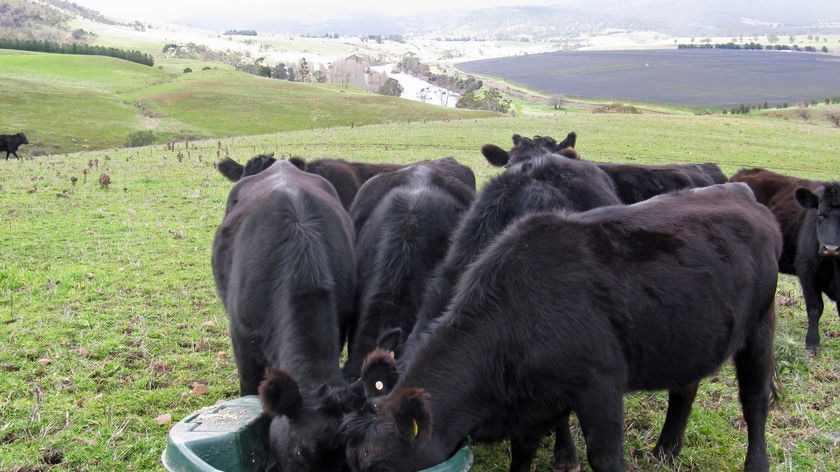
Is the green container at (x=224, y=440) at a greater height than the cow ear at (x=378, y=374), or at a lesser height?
lesser

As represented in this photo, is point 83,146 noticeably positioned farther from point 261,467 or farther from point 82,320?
point 261,467

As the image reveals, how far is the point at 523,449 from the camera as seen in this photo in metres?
4.80

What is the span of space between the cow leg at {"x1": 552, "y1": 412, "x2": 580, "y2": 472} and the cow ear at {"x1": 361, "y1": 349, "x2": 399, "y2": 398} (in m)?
1.82

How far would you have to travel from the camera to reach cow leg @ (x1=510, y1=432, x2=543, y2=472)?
4.67 metres

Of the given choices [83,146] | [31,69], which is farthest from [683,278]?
[31,69]

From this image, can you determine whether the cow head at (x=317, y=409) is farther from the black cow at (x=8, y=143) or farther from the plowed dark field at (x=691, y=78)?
the plowed dark field at (x=691, y=78)

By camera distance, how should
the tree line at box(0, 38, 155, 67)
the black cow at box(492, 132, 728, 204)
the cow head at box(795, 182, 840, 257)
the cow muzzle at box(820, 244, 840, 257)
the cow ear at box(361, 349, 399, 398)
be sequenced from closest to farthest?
the cow ear at box(361, 349, 399, 398), the cow muzzle at box(820, 244, 840, 257), the cow head at box(795, 182, 840, 257), the black cow at box(492, 132, 728, 204), the tree line at box(0, 38, 155, 67)

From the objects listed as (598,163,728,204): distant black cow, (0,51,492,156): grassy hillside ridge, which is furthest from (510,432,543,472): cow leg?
(0,51,492,156): grassy hillside ridge

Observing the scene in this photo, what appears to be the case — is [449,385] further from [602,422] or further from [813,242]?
[813,242]

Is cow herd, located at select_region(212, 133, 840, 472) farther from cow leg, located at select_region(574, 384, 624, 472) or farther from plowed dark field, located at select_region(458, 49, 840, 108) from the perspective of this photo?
plowed dark field, located at select_region(458, 49, 840, 108)

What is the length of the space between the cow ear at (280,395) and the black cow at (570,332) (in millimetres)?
410

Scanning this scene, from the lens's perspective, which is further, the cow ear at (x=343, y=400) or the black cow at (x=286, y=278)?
the black cow at (x=286, y=278)

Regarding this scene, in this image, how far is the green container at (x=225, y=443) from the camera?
156 inches

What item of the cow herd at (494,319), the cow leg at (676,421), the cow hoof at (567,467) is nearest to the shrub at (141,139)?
the cow herd at (494,319)
